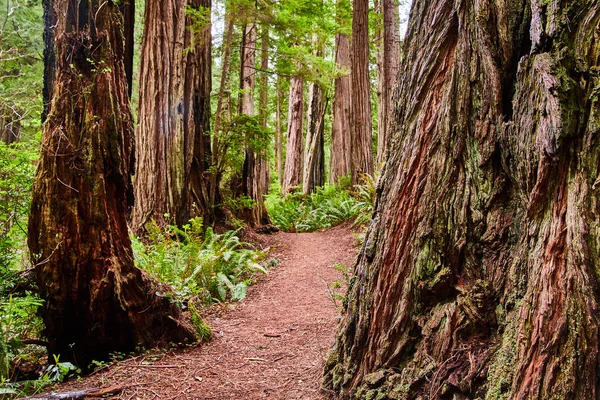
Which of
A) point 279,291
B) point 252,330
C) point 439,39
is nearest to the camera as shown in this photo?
point 439,39

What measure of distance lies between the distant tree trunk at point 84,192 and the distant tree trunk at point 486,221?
2.16 m

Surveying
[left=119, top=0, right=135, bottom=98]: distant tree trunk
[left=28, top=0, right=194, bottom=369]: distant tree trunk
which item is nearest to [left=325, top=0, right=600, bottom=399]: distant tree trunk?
[left=28, top=0, right=194, bottom=369]: distant tree trunk

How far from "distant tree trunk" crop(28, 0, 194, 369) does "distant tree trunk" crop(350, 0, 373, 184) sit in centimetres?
808

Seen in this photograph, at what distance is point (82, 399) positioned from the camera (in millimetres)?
2939

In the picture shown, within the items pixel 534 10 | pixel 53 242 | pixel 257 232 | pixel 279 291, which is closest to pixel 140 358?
pixel 53 242

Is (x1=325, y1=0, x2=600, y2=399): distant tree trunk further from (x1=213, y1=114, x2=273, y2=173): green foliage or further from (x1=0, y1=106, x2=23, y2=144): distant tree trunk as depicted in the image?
(x1=213, y1=114, x2=273, y2=173): green foliage

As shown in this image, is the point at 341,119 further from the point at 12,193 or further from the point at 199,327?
the point at 12,193

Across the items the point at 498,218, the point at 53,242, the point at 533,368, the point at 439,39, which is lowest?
the point at 533,368

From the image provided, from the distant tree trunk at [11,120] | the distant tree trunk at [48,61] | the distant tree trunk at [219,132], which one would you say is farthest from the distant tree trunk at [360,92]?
the distant tree trunk at [48,61]

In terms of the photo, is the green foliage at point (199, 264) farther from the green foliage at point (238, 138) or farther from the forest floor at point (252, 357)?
the green foliage at point (238, 138)

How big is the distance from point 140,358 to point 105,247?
109 cm

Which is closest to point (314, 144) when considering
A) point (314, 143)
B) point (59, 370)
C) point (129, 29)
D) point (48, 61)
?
point (314, 143)

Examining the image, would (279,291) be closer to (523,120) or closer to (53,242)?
(53,242)

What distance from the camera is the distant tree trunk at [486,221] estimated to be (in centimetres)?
170
